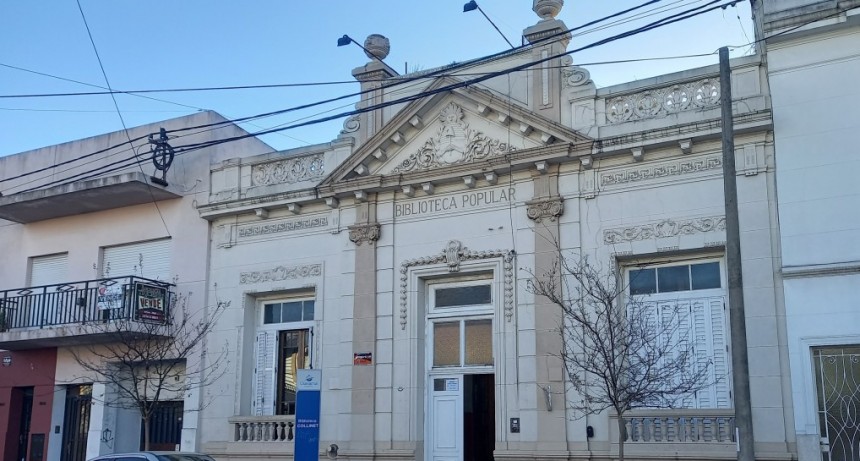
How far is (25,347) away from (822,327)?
1815 centimetres

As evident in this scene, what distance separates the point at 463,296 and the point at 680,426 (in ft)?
16.4

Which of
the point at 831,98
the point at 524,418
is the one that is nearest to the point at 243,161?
the point at 524,418

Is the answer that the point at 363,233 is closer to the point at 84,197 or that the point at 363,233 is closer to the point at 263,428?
the point at 263,428

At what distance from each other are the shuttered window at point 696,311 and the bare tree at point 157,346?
9474 millimetres

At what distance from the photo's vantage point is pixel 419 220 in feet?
61.8

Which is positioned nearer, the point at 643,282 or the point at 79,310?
the point at 643,282

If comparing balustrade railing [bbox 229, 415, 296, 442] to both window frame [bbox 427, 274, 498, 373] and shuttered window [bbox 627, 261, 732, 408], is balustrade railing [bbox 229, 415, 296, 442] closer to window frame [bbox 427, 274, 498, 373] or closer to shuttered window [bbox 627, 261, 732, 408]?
window frame [bbox 427, 274, 498, 373]

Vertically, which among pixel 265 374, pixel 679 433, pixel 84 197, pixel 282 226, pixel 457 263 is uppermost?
pixel 84 197

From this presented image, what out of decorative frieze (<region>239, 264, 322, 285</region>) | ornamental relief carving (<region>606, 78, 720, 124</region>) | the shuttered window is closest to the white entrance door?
decorative frieze (<region>239, 264, 322, 285</region>)

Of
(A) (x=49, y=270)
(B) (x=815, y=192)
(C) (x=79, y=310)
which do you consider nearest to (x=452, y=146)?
(B) (x=815, y=192)

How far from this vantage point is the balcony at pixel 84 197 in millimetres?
21188

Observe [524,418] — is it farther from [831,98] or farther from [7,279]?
[7,279]

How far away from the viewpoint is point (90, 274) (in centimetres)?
2278

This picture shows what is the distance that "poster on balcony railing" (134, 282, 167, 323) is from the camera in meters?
20.5
